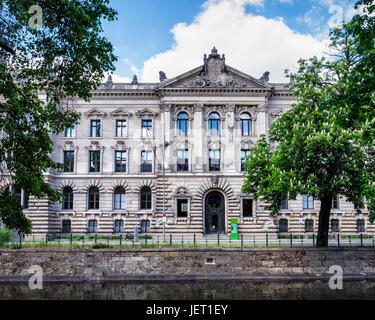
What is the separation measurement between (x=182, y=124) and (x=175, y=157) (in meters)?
3.97

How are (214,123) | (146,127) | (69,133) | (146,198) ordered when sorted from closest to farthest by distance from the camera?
(146,198) → (214,123) → (69,133) → (146,127)

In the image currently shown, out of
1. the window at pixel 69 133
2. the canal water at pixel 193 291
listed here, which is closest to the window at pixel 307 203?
the canal water at pixel 193 291

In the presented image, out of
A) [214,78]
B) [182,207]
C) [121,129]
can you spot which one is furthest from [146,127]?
[182,207]

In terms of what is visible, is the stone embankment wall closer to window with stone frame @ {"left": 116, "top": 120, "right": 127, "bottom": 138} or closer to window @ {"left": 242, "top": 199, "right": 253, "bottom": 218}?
window @ {"left": 242, "top": 199, "right": 253, "bottom": 218}

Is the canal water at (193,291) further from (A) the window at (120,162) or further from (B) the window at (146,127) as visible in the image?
(B) the window at (146,127)

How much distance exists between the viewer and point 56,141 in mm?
41688

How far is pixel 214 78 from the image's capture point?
40938 mm

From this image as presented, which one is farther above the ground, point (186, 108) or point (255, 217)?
point (186, 108)

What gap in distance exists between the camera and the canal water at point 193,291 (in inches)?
763

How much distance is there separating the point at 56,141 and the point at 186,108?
15.4 m

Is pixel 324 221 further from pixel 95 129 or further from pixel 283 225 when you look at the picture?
pixel 95 129
